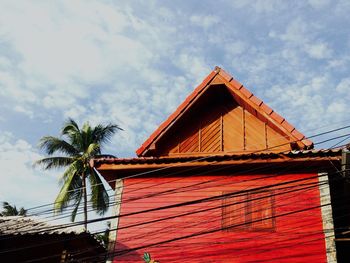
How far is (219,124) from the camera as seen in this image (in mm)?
12547

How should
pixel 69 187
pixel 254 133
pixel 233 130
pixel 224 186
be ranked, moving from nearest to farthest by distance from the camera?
pixel 224 186 < pixel 254 133 < pixel 233 130 < pixel 69 187

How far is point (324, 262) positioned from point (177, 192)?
4.06m

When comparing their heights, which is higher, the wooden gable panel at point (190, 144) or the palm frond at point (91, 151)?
the palm frond at point (91, 151)

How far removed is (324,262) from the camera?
9.53 metres

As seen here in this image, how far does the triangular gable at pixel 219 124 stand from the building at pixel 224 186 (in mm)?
30

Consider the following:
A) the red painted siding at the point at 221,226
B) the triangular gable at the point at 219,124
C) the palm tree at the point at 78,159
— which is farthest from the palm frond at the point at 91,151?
the red painted siding at the point at 221,226

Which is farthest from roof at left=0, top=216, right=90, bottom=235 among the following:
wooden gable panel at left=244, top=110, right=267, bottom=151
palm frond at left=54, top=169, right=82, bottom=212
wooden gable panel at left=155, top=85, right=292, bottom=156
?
palm frond at left=54, top=169, right=82, bottom=212

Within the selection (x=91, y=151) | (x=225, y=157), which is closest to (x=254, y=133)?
(x=225, y=157)

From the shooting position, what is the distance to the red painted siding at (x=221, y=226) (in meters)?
9.90

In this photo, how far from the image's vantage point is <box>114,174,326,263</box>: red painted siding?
9898 mm

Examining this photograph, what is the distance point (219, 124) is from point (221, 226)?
3.36 metres

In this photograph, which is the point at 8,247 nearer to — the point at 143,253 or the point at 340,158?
the point at 143,253

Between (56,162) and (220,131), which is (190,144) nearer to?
(220,131)

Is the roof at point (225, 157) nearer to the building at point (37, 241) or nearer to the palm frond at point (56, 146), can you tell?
the building at point (37, 241)
